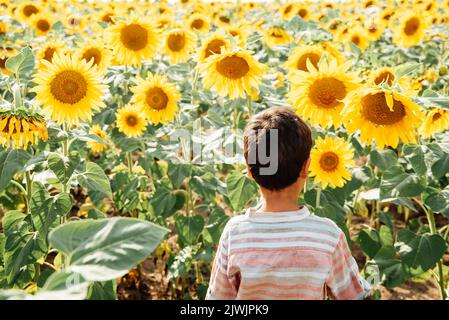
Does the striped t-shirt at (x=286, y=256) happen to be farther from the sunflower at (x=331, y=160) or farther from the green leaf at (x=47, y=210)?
the green leaf at (x=47, y=210)

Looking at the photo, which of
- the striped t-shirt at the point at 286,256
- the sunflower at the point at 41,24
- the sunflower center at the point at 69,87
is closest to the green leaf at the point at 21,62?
the sunflower center at the point at 69,87

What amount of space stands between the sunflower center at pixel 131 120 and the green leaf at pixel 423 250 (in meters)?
1.76

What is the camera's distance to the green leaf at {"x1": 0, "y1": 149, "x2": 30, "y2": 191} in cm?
222

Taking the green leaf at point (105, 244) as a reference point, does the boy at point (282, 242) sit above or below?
above

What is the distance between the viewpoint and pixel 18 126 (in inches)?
83.5

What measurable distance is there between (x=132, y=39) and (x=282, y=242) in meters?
2.37

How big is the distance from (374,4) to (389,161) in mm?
5130

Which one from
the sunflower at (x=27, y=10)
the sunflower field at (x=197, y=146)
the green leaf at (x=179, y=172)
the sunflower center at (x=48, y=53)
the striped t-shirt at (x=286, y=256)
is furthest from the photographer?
the sunflower at (x=27, y=10)

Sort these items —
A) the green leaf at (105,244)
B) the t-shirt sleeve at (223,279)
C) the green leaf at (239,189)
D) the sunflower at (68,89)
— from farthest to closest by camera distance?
1. the green leaf at (239,189)
2. the sunflower at (68,89)
3. the t-shirt sleeve at (223,279)
4. the green leaf at (105,244)

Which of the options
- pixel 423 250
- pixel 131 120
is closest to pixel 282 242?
pixel 423 250

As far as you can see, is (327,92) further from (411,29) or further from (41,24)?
(41,24)

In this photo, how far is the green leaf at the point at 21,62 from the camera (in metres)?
2.48

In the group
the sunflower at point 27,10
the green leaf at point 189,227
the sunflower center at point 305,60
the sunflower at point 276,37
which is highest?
the sunflower at point 27,10
